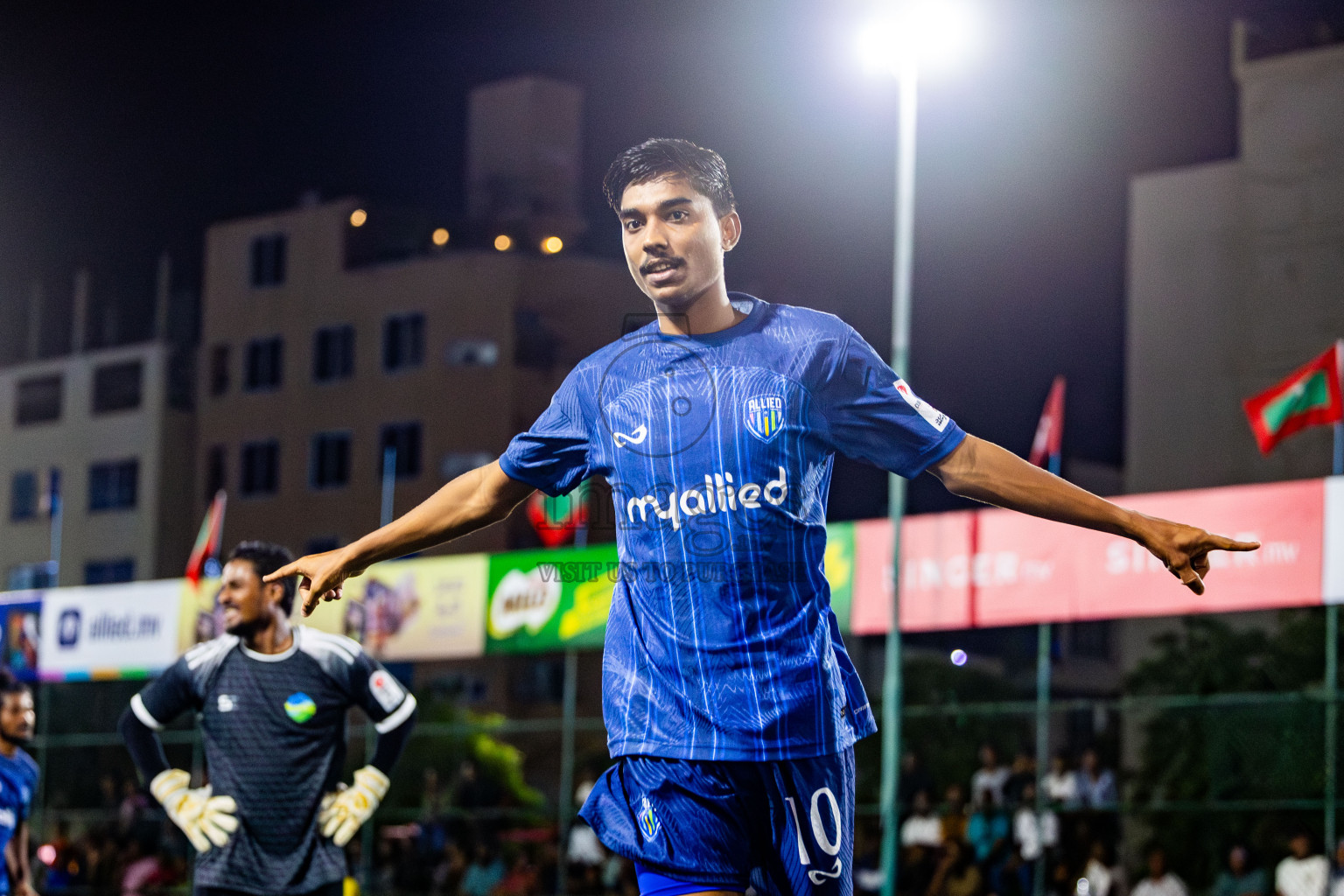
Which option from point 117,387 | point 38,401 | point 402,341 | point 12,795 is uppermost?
point 402,341

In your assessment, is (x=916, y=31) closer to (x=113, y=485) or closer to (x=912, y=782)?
(x=912, y=782)

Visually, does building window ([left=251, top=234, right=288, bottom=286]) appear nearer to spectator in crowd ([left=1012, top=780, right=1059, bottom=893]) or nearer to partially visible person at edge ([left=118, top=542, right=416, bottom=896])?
spectator in crowd ([left=1012, top=780, right=1059, bottom=893])

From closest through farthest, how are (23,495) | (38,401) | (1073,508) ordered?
(1073,508), (23,495), (38,401)

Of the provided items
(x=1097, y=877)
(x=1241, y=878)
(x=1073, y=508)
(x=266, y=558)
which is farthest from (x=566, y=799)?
(x=1073, y=508)

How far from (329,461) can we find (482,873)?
28544mm

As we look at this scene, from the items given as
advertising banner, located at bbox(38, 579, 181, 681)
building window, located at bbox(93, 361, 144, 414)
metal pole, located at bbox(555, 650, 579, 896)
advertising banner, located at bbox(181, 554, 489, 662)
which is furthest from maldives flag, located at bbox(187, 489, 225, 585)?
building window, located at bbox(93, 361, 144, 414)

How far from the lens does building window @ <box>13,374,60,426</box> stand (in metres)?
52.4

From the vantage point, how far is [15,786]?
8883 millimetres

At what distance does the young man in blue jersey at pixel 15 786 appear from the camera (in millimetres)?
8805

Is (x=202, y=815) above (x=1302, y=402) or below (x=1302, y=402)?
below

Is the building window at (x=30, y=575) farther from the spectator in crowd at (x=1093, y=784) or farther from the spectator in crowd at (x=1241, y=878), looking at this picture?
the spectator in crowd at (x=1241, y=878)

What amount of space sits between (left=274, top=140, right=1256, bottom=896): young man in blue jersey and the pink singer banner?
31.8 ft

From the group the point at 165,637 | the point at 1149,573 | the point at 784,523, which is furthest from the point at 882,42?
the point at 784,523

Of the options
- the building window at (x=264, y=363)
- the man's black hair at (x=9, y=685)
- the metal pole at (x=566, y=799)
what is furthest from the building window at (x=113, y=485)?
the man's black hair at (x=9, y=685)
